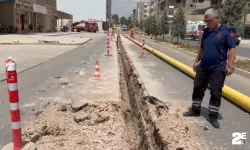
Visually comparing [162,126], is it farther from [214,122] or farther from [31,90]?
[31,90]

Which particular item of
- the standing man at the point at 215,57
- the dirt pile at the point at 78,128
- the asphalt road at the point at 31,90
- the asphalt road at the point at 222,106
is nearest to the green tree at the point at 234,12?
the asphalt road at the point at 222,106

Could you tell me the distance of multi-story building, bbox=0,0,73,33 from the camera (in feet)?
131

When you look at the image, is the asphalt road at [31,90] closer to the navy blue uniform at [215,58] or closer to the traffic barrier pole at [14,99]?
the traffic barrier pole at [14,99]

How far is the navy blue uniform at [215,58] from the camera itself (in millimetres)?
4547

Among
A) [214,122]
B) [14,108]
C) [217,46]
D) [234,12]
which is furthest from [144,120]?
[234,12]

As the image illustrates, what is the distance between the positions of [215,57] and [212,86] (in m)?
0.50

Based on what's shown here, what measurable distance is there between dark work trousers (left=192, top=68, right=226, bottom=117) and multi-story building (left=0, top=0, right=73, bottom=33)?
120ft

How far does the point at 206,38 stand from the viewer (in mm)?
4746

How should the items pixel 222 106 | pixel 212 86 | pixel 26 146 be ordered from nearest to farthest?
pixel 26 146 < pixel 212 86 < pixel 222 106

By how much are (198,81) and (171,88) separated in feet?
9.15

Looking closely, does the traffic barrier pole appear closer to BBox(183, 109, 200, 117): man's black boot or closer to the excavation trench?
the excavation trench

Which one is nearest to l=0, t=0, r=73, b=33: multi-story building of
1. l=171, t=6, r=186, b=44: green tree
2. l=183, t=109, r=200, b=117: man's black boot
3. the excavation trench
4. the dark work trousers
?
l=171, t=6, r=186, b=44: green tree

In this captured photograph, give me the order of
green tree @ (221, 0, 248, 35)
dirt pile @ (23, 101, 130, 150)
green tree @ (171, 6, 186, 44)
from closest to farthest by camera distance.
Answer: dirt pile @ (23, 101, 130, 150)
green tree @ (221, 0, 248, 35)
green tree @ (171, 6, 186, 44)

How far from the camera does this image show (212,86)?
4.74 metres
